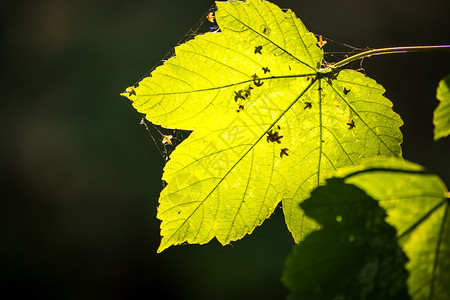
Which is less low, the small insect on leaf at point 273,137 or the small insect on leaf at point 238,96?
the small insect on leaf at point 238,96

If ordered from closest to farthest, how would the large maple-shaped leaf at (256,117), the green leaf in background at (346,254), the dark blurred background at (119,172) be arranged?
1. the green leaf in background at (346,254)
2. the large maple-shaped leaf at (256,117)
3. the dark blurred background at (119,172)

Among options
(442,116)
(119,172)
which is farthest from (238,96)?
(119,172)

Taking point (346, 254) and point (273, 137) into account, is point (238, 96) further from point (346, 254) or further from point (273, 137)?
point (346, 254)

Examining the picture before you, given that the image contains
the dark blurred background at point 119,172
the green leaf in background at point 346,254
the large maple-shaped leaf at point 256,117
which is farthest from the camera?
the dark blurred background at point 119,172

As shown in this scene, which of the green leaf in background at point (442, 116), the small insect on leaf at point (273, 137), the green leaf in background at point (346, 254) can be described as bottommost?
the green leaf in background at point (346, 254)

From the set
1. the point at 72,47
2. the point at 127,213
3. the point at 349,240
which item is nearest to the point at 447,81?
the point at 349,240

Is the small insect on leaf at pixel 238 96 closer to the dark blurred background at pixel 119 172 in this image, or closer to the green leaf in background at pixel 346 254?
the green leaf in background at pixel 346 254

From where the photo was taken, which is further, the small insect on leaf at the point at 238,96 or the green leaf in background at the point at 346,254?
the small insect on leaf at the point at 238,96

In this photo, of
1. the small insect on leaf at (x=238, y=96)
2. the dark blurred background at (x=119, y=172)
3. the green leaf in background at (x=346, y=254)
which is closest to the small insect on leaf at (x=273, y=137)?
the small insect on leaf at (x=238, y=96)
